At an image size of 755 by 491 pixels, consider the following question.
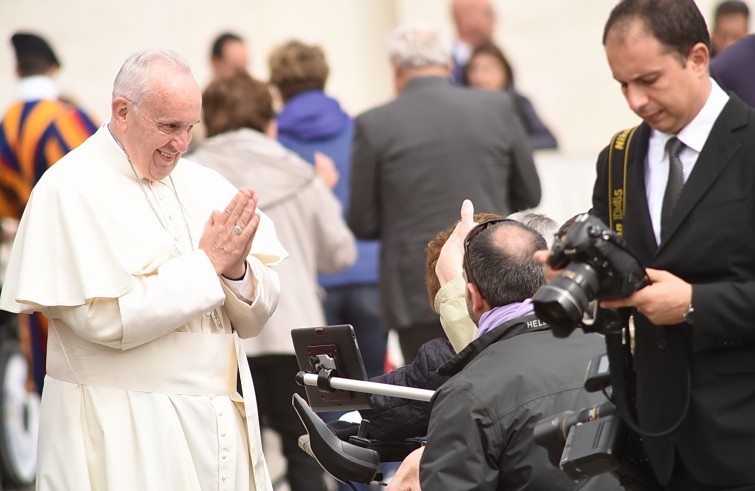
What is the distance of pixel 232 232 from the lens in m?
4.04

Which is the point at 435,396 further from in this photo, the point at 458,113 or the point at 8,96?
the point at 8,96

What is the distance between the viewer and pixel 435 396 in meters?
3.62

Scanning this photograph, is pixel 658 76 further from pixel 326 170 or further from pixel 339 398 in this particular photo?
pixel 326 170

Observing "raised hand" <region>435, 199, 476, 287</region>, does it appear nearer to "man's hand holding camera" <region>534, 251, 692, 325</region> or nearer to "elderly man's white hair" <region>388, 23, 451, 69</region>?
"man's hand holding camera" <region>534, 251, 692, 325</region>

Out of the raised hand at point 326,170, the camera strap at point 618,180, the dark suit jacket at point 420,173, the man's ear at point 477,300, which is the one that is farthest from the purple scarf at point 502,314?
the raised hand at point 326,170

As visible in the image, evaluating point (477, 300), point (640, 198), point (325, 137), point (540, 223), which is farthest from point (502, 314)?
point (325, 137)

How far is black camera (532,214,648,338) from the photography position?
2943 millimetres

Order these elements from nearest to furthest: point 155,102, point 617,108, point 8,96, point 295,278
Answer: point 155,102 < point 295,278 < point 617,108 < point 8,96

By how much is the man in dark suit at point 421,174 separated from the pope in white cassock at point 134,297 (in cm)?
238

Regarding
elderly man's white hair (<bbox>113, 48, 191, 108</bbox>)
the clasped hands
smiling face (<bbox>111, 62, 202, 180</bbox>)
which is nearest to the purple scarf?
the clasped hands

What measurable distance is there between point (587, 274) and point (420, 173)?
3.59 meters

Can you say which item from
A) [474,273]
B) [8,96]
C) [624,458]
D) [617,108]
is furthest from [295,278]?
[8,96]

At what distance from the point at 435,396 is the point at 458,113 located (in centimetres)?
316

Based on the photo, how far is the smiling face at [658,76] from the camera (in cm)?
313
